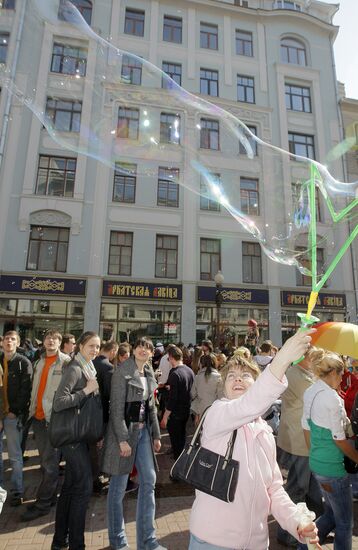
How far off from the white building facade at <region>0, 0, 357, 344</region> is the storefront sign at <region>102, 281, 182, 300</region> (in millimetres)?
52

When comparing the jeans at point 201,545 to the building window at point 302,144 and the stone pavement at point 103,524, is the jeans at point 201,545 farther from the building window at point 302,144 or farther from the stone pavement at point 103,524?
the building window at point 302,144

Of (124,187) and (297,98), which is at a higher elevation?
(297,98)

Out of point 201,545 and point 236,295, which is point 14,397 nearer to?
point 201,545

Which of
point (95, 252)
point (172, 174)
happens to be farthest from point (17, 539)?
point (95, 252)

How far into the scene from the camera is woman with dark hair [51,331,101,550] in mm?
3234

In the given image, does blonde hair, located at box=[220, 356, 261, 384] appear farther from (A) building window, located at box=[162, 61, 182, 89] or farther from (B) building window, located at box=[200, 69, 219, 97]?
(A) building window, located at box=[162, 61, 182, 89]

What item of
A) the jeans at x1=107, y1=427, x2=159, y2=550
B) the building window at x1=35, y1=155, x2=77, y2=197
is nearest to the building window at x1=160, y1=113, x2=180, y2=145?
the jeans at x1=107, y1=427, x2=159, y2=550

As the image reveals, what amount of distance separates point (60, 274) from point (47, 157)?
20.8ft

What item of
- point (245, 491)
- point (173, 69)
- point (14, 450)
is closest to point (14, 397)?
point (14, 450)

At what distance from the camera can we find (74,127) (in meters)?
18.1

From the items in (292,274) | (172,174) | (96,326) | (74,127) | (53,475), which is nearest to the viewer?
(53,475)

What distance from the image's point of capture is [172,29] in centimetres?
2128

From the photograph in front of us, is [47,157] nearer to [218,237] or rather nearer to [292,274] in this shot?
[218,237]

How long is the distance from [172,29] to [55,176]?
12.0 meters
